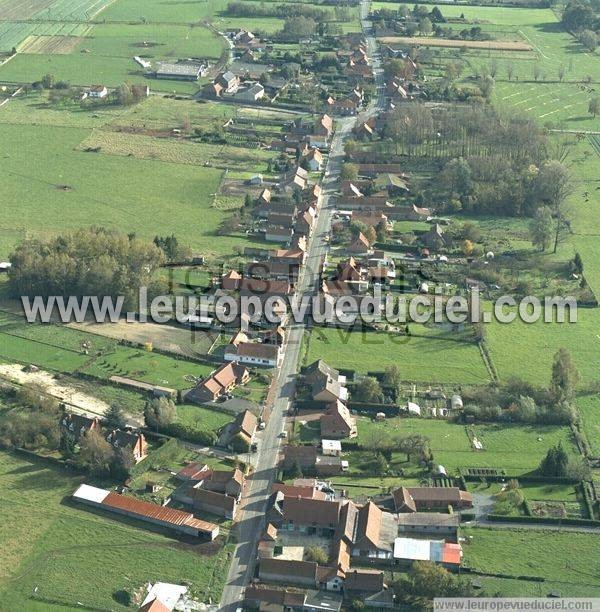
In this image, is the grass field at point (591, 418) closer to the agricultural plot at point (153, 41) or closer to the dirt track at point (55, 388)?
the dirt track at point (55, 388)

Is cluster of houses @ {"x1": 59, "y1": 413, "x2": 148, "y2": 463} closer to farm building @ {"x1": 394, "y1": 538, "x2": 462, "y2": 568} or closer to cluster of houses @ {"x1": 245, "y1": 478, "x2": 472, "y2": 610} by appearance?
cluster of houses @ {"x1": 245, "y1": 478, "x2": 472, "y2": 610}

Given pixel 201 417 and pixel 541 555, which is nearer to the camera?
pixel 541 555

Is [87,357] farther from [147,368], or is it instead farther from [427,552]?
[427,552]

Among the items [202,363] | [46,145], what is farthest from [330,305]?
[46,145]

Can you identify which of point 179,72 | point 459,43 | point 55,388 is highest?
point 459,43

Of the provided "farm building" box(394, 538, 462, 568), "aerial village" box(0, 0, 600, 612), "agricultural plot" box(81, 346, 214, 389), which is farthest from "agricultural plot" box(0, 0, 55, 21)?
"farm building" box(394, 538, 462, 568)

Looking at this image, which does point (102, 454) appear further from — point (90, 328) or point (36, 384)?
point (90, 328)

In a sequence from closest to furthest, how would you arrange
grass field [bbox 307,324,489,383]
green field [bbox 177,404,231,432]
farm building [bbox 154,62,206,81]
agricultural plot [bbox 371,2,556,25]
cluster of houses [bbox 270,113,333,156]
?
green field [bbox 177,404,231,432] < grass field [bbox 307,324,489,383] < cluster of houses [bbox 270,113,333,156] < farm building [bbox 154,62,206,81] < agricultural plot [bbox 371,2,556,25]

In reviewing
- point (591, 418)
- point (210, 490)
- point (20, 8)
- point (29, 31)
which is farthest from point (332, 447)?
point (20, 8)
